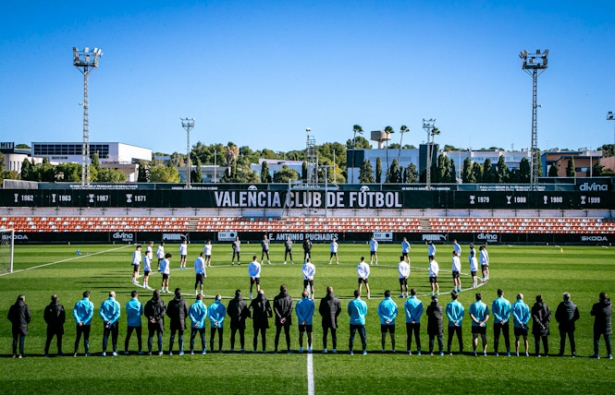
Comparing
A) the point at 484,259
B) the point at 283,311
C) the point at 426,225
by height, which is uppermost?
the point at 426,225

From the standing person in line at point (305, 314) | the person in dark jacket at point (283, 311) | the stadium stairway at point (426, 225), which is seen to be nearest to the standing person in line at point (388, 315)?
the standing person in line at point (305, 314)

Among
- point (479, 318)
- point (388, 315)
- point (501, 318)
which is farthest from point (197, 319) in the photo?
point (501, 318)

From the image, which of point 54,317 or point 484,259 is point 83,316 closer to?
point 54,317

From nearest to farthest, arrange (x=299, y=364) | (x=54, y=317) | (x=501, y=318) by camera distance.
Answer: (x=299, y=364), (x=54, y=317), (x=501, y=318)

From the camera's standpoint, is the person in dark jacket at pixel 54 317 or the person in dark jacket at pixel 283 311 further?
the person in dark jacket at pixel 283 311

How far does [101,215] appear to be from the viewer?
52.2 m

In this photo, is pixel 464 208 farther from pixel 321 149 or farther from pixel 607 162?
pixel 321 149

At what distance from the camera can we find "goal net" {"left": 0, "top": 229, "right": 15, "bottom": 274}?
3031 centimetres

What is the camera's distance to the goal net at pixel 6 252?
3031cm

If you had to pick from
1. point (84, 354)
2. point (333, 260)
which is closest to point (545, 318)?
point (84, 354)

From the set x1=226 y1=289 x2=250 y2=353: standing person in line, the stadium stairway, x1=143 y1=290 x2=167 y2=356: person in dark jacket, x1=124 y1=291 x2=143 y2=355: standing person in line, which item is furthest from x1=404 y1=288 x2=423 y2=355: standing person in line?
the stadium stairway

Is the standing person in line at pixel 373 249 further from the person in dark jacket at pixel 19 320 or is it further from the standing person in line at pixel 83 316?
the person in dark jacket at pixel 19 320

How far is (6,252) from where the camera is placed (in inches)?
1538

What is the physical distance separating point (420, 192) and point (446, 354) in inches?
1496
